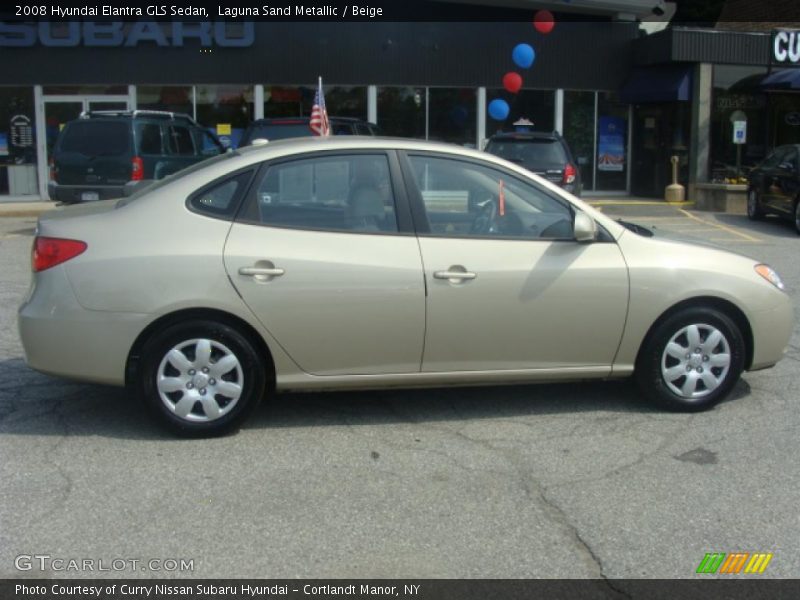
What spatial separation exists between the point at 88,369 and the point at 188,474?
88 centimetres

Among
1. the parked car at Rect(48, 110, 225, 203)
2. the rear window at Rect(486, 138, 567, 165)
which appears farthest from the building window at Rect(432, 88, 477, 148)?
the parked car at Rect(48, 110, 225, 203)

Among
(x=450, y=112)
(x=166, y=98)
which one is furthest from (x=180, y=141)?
(x=450, y=112)

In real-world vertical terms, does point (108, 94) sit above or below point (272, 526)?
above

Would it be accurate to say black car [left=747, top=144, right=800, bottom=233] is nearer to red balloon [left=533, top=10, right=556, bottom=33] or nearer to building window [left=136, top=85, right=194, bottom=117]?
red balloon [left=533, top=10, right=556, bottom=33]

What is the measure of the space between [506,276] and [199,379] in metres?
1.81

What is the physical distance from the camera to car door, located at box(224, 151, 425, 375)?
4.99 m

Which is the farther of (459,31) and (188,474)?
(459,31)

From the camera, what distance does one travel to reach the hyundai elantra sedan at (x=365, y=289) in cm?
495

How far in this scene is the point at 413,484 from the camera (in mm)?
4527

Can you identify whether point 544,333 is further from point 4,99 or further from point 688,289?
point 4,99

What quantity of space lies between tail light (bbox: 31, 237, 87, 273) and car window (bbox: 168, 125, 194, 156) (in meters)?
10.2

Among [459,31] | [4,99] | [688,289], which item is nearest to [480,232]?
[688,289]

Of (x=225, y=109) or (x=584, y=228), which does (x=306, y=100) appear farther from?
(x=584, y=228)

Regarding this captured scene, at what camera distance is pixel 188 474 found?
4.63m
